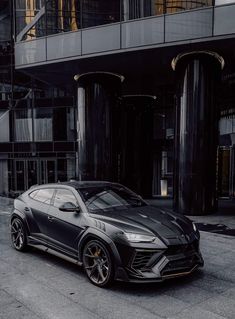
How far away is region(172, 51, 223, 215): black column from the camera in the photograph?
34.7 ft

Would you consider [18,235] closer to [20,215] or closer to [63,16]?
[20,215]

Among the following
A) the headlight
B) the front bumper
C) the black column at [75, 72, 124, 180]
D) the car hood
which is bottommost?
the front bumper

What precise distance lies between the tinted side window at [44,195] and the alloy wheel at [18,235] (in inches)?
27.6

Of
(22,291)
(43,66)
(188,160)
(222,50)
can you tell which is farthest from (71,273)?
(43,66)

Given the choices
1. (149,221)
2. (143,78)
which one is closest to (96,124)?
(143,78)

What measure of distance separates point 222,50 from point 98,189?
722 centimetres

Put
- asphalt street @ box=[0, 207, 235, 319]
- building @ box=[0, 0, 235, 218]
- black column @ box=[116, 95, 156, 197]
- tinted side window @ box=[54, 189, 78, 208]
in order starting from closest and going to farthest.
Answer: asphalt street @ box=[0, 207, 235, 319] < tinted side window @ box=[54, 189, 78, 208] < building @ box=[0, 0, 235, 218] < black column @ box=[116, 95, 156, 197]

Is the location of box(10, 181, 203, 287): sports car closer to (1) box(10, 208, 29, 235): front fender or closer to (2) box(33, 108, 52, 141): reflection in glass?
(1) box(10, 208, 29, 235): front fender

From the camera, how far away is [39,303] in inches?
170

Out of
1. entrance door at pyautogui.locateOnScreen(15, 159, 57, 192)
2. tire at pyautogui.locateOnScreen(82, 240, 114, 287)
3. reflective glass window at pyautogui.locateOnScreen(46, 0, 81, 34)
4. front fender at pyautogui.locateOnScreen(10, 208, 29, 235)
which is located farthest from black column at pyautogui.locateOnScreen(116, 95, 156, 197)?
tire at pyautogui.locateOnScreen(82, 240, 114, 287)

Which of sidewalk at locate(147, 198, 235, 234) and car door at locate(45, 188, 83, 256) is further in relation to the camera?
sidewalk at locate(147, 198, 235, 234)

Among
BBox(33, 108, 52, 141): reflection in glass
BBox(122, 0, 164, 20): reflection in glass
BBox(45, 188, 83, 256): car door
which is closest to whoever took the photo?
BBox(45, 188, 83, 256): car door

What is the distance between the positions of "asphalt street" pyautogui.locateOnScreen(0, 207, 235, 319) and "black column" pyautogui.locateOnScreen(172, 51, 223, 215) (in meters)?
4.73

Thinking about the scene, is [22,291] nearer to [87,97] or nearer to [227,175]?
[87,97]
